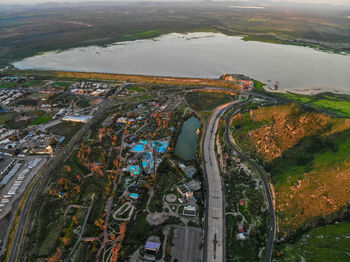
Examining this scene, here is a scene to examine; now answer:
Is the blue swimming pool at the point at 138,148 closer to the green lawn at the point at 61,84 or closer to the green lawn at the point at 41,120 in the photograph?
the green lawn at the point at 41,120

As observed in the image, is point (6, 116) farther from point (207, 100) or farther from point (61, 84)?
point (207, 100)

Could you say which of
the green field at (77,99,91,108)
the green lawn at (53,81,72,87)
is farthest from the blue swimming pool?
the green lawn at (53,81,72,87)

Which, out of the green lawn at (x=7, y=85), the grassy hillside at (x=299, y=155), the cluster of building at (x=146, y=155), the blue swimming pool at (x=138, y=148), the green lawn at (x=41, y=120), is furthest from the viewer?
the green lawn at (x=7, y=85)

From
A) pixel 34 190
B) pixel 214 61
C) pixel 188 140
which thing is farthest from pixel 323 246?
pixel 214 61

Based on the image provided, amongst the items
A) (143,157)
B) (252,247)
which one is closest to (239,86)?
(143,157)

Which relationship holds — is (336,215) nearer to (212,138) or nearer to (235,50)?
(212,138)

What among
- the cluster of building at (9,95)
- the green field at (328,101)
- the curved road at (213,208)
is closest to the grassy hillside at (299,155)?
the curved road at (213,208)
